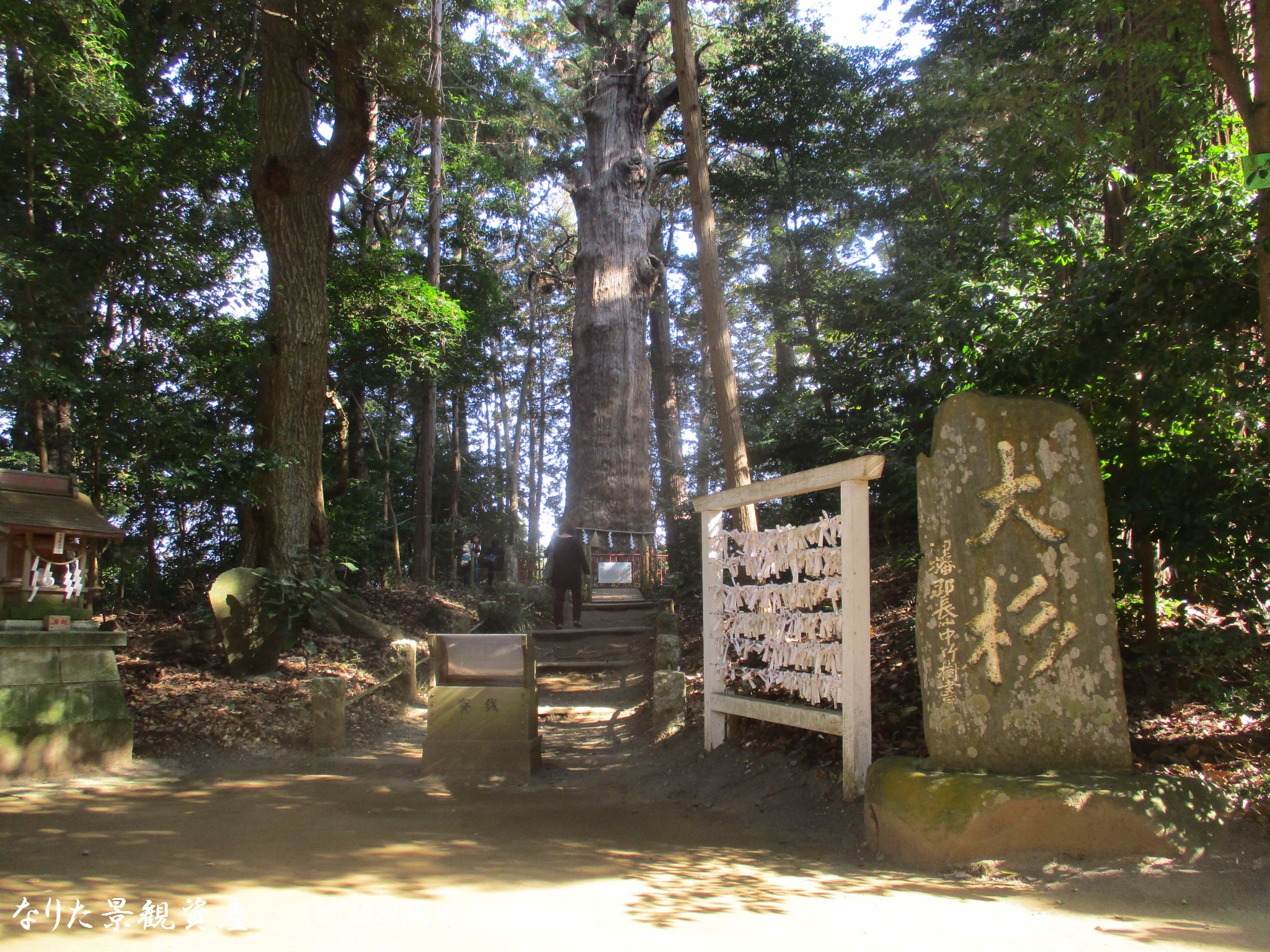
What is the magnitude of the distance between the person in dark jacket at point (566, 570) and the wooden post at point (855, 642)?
765 centimetres

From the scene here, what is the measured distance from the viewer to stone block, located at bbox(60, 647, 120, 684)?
629 centimetres

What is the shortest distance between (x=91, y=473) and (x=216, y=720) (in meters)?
3.22

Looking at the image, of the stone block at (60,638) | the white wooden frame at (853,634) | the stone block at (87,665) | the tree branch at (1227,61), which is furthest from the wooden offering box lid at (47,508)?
the tree branch at (1227,61)

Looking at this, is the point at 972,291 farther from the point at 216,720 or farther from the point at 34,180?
the point at 34,180

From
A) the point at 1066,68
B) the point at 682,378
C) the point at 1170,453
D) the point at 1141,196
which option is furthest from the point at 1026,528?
the point at 682,378

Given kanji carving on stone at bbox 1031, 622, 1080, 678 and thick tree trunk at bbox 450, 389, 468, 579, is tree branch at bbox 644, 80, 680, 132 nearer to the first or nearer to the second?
thick tree trunk at bbox 450, 389, 468, 579

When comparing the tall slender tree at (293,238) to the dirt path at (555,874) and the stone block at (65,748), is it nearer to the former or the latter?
the stone block at (65,748)

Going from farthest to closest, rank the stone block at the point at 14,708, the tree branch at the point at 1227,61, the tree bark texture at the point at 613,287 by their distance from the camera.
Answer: the tree bark texture at the point at 613,287
the stone block at the point at 14,708
the tree branch at the point at 1227,61

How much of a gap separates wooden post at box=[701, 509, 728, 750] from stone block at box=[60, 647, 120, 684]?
451 centimetres

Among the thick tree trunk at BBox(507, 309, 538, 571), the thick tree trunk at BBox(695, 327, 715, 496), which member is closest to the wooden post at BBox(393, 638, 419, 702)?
the thick tree trunk at BBox(695, 327, 715, 496)

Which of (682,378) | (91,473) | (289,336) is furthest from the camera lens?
(682,378)

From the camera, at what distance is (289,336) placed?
32.5 ft

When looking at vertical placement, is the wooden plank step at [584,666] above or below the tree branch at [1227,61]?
below

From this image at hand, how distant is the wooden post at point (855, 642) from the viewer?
16.3 feet
